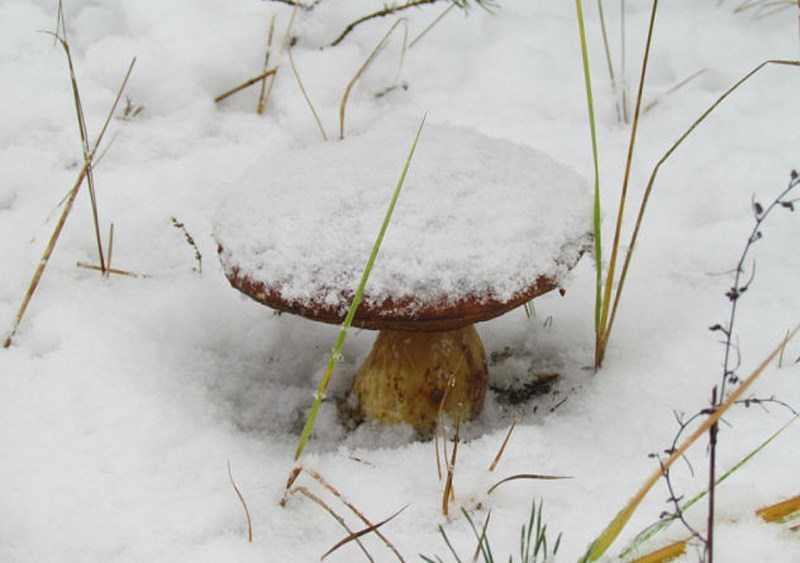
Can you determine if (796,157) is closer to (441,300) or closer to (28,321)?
(441,300)

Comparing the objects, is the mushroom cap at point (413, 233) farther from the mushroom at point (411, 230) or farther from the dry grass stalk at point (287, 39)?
the dry grass stalk at point (287, 39)

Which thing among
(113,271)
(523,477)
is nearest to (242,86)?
(113,271)

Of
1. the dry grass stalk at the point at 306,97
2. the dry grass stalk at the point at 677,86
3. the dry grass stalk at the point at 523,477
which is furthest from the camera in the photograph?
the dry grass stalk at the point at 677,86

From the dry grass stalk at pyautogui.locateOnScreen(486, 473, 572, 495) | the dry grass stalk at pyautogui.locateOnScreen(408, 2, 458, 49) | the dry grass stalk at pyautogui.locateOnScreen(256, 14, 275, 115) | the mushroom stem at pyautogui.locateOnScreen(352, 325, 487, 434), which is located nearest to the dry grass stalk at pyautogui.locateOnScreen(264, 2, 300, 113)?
the dry grass stalk at pyautogui.locateOnScreen(256, 14, 275, 115)

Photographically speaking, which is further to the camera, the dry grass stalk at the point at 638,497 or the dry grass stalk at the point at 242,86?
the dry grass stalk at the point at 242,86

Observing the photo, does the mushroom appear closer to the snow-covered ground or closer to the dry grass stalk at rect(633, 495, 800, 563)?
the snow-covered ground

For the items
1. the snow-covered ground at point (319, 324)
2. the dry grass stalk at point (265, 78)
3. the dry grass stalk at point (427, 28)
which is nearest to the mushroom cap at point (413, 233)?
the snow-covered ground at point (319, 324)

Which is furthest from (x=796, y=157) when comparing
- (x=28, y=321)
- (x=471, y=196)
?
(x=28, y=321)
